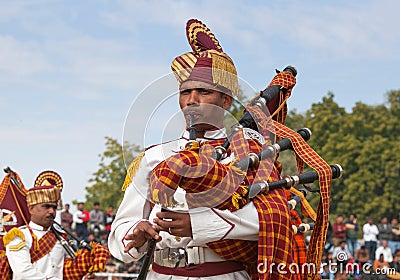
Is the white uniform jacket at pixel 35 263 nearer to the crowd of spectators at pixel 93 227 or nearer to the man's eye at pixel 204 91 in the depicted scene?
the man's eye at pixel 204 91

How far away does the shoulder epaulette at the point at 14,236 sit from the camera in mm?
7977

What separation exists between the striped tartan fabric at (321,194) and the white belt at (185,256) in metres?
0.54

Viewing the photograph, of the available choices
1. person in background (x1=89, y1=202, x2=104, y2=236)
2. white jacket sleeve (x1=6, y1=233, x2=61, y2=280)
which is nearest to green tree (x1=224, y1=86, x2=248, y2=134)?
white jacket sleeve (x1=6, y1=233, x2=61, y2=280)

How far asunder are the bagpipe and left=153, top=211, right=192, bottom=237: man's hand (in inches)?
2.5

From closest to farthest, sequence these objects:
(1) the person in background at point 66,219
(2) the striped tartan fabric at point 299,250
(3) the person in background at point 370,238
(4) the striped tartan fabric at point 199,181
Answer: (4) the striped tartan fabric at point 199,181, (2) the striped tartan fabric at point 299,250, (1) the person in background at point 66,219, (3) the person in background at point 370,238

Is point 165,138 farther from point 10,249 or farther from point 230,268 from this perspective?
point 10,249

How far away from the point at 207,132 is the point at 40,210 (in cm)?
473

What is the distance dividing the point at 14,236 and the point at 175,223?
4.82m

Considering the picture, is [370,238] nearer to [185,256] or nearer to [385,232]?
[385,232]

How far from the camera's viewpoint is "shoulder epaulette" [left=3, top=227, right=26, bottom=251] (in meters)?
7.98

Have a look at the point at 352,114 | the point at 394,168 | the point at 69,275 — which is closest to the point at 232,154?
the point at 69,275

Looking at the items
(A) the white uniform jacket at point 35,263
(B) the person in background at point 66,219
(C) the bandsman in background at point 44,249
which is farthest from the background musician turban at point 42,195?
(B) the person in background at point 66,219

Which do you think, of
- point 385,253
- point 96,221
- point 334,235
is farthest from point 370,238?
point 96,221

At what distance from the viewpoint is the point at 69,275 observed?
8.15m
